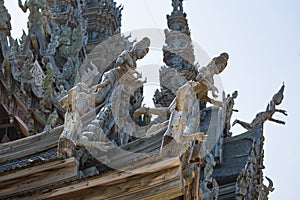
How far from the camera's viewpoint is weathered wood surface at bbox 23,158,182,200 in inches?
398

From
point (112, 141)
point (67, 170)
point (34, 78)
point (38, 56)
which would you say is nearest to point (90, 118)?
point (112, 141)

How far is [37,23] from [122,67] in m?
10.8

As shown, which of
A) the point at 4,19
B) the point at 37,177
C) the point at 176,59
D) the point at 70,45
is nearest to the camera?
the point at 37,177

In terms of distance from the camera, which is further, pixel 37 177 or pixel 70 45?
pixel 70 45

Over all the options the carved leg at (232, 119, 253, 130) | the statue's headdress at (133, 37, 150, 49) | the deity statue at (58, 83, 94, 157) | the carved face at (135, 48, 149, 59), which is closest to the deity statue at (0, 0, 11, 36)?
the carved leg at (232, 119, 253, 130)

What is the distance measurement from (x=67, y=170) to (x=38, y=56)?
1318cm

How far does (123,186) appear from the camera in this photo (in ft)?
33.6

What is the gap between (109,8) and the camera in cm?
3422

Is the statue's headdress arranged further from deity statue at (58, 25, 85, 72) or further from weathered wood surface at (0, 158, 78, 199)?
deity statue at (58, 25, 85, 72)

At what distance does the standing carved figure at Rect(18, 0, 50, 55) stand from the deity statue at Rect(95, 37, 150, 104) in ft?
31.0

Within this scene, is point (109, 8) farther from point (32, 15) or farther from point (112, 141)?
point (112, 141)

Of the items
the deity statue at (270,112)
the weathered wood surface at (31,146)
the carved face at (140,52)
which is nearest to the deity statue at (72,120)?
the weathered wood surface at (31,146)

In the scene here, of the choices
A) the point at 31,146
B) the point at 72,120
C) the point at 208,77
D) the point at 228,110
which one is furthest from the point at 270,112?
the point at 72,120

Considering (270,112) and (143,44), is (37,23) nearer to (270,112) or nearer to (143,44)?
(270,112)
